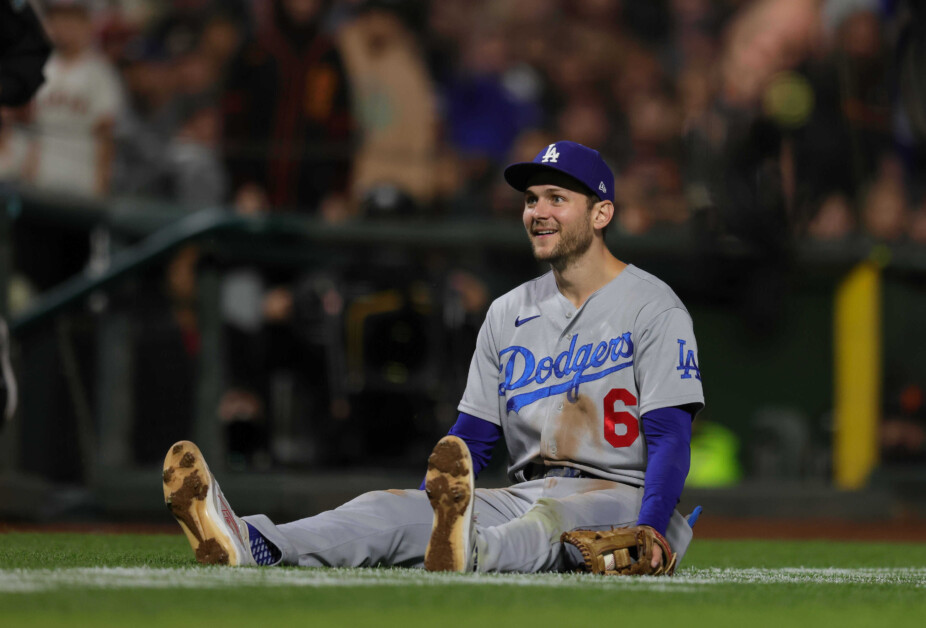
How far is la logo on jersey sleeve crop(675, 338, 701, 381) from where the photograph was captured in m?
3.88

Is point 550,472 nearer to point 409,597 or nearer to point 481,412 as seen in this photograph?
point 481,412

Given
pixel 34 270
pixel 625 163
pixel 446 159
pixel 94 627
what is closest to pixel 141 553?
pixel 94 627

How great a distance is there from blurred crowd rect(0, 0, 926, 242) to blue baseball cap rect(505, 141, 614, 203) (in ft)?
17.0

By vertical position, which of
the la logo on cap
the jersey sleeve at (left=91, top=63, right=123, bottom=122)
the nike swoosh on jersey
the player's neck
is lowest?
the nike swoosh on jersey

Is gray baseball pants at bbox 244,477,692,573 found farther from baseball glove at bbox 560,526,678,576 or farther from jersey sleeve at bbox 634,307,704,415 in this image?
jersey sleeve at bbox 634,307,704,415

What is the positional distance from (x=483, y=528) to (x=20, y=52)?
11.5 ft

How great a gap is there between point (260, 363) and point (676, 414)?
5.11 meters

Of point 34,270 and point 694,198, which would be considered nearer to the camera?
point 34,270

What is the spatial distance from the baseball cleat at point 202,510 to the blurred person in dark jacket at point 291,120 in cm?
564

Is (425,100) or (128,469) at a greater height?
(425,100)

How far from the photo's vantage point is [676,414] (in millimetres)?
3852

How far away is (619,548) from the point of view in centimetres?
368

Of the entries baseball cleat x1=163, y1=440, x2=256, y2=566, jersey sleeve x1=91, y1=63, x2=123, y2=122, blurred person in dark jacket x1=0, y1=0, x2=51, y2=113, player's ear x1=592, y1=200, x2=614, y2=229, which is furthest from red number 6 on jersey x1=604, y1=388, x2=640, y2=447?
jersey sleeve x1=91, y1=63, x2=123, y2=122

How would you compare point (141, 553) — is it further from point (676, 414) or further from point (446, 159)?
point (446, 159)
